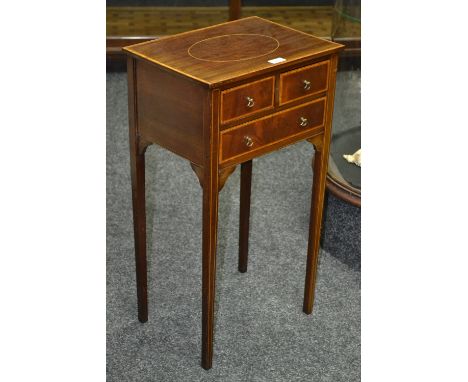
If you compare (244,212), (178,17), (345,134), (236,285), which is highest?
(178,17)

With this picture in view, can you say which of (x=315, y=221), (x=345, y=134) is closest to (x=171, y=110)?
(x=315, y=221)

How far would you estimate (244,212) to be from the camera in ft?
7.86

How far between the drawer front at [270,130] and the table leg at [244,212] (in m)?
0.37

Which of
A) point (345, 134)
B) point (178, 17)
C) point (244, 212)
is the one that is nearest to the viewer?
point (244, 212)

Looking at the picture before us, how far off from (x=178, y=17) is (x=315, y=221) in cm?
186

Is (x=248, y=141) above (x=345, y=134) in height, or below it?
above

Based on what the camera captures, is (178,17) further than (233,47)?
Yes

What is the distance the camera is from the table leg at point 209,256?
1.79 m

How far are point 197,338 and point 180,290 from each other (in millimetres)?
237

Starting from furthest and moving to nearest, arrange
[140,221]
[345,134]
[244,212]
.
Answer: [345,134], [244,212], [140,221]

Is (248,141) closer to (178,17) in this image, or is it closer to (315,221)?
(315,221)

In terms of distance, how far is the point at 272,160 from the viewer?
3188 millimetres

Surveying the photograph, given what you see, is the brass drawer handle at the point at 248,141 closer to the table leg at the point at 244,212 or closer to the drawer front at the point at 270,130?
the drawer front at the point at 270,130

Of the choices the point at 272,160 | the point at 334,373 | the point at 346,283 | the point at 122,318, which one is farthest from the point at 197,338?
the point at 272,160
